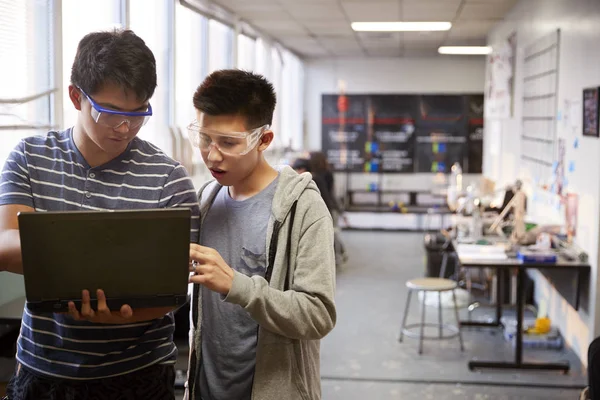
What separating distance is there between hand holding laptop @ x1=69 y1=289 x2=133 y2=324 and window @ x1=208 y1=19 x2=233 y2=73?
571 centimetres

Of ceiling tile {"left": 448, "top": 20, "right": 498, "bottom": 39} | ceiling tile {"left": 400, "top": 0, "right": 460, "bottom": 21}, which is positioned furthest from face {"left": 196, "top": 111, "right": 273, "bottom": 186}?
ceiling tile {"left": 448, "top": 20, "right": 498, "bottom": 39}

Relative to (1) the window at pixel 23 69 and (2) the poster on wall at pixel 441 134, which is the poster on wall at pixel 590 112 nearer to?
(1) the window at pixel 23 69

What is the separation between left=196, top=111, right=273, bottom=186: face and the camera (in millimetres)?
1664

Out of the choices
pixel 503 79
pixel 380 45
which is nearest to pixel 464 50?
pixel 380 45

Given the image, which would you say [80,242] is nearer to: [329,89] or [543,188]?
[543,188]

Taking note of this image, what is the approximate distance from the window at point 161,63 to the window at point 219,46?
1.16 meters

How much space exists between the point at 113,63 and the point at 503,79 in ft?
24.1

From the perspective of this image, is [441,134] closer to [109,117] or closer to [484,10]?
[484,10]

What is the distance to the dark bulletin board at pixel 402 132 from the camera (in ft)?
40.8

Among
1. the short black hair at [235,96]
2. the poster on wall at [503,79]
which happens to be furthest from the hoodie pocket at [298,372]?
the poster on wall at [503,79]

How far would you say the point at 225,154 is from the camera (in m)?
1.66

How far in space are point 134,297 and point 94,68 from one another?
1.63 ft

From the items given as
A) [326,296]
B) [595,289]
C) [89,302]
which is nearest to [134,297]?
[89,302]

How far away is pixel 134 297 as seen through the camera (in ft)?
4.69
